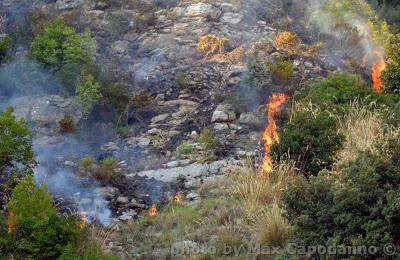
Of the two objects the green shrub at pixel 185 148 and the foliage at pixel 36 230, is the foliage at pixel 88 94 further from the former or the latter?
the foliage at pixel 36 230

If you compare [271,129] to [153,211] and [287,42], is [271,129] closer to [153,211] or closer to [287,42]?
[153,211]

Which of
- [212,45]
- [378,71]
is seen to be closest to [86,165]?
[212,45]

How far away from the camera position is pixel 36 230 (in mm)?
5055

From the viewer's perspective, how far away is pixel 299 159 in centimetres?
702

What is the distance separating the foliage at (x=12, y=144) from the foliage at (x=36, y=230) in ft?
3.54

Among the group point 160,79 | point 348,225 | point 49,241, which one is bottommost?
point 160,79

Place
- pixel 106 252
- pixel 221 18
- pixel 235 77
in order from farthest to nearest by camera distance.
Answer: pixel 221 18
pixel 235 77
pixel 106 252

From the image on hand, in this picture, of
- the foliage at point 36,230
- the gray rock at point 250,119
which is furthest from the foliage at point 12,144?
the gray rock at point 250,119

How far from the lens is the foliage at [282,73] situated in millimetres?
10305

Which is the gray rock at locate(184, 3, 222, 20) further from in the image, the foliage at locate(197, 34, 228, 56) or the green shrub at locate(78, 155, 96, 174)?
the green shrub at locate(78, 155, 96, 174)

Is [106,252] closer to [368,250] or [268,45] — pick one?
[368,250]

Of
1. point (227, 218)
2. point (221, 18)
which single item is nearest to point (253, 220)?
point (227, 218)

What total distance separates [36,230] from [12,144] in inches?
62.1

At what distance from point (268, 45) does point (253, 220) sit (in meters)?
6.25
